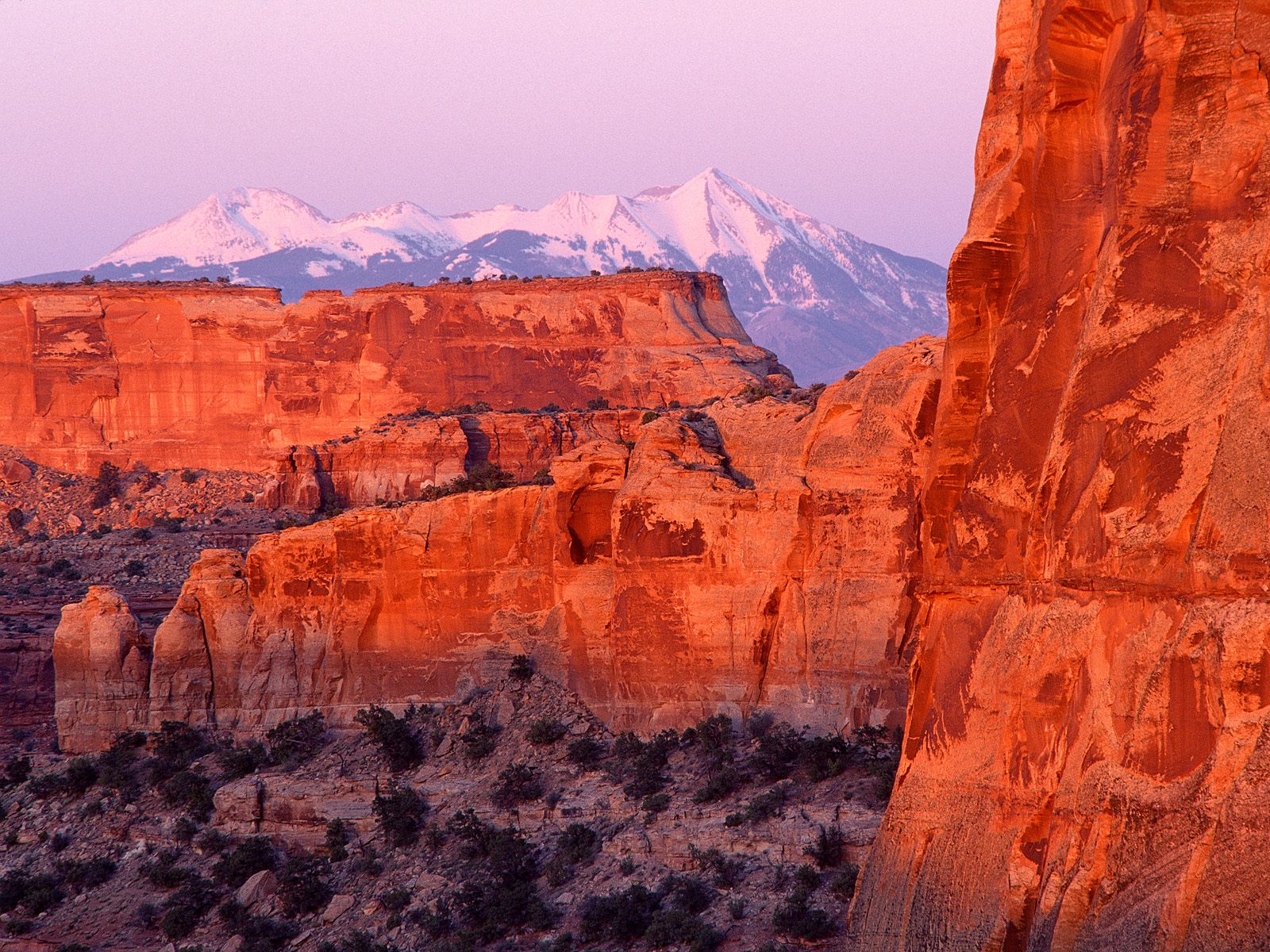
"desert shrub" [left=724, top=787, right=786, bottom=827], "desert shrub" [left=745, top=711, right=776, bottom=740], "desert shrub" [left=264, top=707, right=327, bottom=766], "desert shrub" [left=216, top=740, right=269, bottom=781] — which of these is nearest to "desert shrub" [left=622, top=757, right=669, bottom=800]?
"desert shrub" [left=745, top=711, right=776, bottom=740]

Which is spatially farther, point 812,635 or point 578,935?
point 812,635

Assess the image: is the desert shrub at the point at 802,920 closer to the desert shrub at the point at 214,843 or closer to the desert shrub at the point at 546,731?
the desert shrub at the point at 546,731

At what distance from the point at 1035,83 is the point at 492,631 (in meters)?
20.5

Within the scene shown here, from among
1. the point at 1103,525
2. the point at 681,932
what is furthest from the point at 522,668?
the point at 1103,525

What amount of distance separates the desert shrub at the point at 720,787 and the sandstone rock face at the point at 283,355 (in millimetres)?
40133

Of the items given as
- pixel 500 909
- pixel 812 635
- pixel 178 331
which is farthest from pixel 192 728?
pixel 178 331

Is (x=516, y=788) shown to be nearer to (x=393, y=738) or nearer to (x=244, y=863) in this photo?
(x=393, y=738)

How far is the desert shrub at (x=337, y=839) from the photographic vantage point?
33.2 metres

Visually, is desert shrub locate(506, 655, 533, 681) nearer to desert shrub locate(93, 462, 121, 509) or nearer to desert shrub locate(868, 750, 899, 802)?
desert shrub locate(868, 750, 899, 802)

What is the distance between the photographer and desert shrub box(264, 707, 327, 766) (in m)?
36.2

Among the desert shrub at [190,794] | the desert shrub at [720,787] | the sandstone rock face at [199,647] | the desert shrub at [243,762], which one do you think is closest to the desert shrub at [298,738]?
the desert shrub at [243,762]

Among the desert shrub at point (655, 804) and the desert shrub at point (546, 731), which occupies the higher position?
the desert shrub at point (546, 731)

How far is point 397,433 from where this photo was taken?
2520 inches

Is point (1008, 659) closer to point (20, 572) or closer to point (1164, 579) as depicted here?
point (1164, 579)
